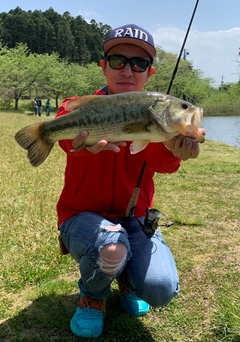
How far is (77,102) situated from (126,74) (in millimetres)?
475

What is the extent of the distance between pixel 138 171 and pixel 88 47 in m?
105

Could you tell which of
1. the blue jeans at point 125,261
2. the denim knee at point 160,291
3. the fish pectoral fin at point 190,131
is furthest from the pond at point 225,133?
the fish pectoral fin at point 190,131

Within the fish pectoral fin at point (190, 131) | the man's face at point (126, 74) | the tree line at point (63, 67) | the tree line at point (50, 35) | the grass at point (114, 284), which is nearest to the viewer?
the fish pectoral fin at point (190, 131)

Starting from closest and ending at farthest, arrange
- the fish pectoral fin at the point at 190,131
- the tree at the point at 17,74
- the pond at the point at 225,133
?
the fish pectoral fin at the point at 190,131 < the pond at the point at 225,133 < the tree at the point at 17,74

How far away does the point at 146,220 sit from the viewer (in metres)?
2.69

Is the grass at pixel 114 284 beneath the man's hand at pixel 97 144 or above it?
beneath

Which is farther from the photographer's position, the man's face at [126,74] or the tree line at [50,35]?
the tree line at [50,35]

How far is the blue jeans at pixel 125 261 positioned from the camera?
237 cm

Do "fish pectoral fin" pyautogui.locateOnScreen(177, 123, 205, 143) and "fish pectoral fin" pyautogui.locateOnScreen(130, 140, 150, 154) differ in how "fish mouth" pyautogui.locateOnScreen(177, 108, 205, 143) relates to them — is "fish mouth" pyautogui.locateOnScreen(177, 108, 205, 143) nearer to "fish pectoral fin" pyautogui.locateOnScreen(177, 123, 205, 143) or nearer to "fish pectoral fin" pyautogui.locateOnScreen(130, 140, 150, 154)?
"fish pectoral fin" pyautogui.locateOnScreen(177, 123, 205, 143)

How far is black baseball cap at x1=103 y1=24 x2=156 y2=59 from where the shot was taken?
262 cm

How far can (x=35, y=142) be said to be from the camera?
2393mm

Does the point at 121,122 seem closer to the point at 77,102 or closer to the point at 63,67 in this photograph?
the point at 77,102

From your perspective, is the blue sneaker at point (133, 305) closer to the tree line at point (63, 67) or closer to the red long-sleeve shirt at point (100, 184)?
the red long-sleeve shirt at point (100, 184)

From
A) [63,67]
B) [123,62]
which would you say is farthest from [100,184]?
[63,67]
